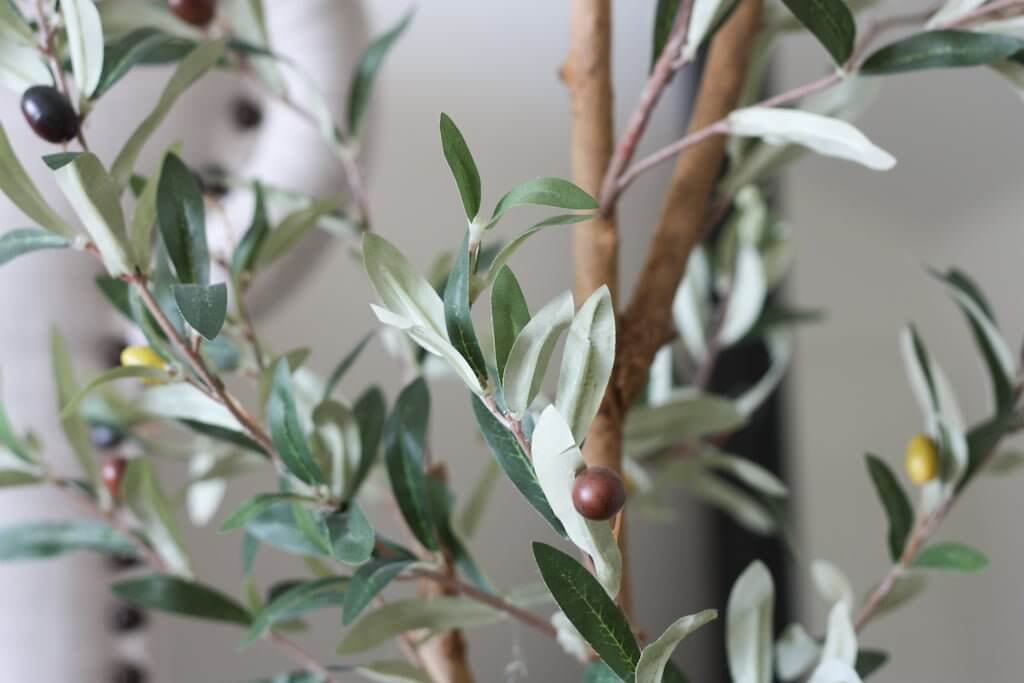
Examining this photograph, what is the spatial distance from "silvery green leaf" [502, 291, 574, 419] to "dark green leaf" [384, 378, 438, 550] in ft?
0.34

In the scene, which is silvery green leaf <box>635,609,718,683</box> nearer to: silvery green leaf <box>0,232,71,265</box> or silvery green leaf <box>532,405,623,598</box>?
silvery green leaf <box>532,405,623,598</box>

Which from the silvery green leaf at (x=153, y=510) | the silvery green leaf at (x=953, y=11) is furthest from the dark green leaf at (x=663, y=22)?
the silvery green leaf at (x=153, y=510)

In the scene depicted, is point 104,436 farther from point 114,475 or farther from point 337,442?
point 337,442

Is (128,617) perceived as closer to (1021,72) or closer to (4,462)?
(4,462)

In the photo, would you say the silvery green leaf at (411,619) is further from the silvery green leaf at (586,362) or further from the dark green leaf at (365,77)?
the dark green leaf at (365,77)

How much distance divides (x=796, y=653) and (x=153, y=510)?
0.35 meters

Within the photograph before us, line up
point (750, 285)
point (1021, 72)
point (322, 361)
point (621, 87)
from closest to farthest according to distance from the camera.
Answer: point (1021, 72)
point (750, 285)
point (322, 361)
point (621, 87)

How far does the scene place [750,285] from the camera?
0.63 metres

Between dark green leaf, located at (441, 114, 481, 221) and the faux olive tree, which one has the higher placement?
dark green leaf, located at (441, 114, 481, 221)

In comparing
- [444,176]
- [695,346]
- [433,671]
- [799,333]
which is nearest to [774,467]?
[799,333]

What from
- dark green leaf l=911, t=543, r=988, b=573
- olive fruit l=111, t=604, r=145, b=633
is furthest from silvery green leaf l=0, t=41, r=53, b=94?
dark green leaf l=911, t=543, r=988, b=573

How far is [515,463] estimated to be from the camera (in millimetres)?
284

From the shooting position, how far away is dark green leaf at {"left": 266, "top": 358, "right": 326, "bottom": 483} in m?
0.34

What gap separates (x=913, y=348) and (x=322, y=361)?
0.48 m
